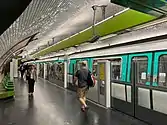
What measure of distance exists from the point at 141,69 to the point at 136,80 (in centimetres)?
34

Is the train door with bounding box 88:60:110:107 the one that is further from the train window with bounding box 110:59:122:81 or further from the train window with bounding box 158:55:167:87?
the train window with bounding box 158:55:167:87

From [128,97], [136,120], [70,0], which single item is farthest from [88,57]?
[70,0]

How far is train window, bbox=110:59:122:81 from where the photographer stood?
9.23 meters

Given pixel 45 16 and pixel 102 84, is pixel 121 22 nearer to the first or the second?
pixel 45 16

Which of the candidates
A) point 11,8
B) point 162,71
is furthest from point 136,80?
point 11,8

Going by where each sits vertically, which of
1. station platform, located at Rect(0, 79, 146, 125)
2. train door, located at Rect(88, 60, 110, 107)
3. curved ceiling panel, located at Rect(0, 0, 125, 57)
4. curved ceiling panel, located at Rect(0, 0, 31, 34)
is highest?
curved ceiling panel, located at Rect(0, 0, 125, 57)

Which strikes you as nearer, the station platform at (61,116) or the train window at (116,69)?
the station platform at (61,116)

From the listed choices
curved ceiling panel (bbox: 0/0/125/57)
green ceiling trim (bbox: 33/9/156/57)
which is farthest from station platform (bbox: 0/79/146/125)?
green ceiling trim (bbox: 33/9/156/57)

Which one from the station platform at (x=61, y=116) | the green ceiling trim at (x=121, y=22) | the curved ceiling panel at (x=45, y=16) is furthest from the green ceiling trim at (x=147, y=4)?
the station platform at (x=61, y=116)

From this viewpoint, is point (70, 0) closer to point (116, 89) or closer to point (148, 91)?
point (148, 91)

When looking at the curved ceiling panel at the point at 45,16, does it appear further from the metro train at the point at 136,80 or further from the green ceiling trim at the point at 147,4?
the metro train at the point at 136,80

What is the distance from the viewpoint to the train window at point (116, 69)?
30.3 ft

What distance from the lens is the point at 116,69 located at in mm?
9492

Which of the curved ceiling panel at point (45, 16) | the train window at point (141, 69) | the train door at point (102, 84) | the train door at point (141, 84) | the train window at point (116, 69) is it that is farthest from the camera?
the train door at point (102, 84)
